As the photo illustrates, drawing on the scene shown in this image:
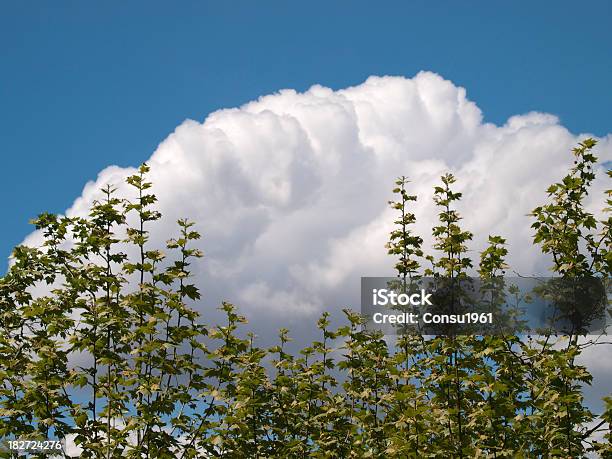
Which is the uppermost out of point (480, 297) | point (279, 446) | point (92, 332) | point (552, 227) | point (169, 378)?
point (552, 227)

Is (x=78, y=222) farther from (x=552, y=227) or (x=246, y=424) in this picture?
(x=552, y=227)

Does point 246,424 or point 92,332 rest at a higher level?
point 92,332

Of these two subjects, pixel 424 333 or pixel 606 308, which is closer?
pixel 606 308

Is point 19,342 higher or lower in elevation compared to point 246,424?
higher

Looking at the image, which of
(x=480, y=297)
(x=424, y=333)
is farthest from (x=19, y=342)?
(x=480, y=297)

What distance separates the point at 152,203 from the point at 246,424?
4.05 m

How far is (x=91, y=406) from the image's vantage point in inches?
458

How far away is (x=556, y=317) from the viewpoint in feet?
42.0

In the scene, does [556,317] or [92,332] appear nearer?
[92,332]

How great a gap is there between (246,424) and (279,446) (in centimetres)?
70

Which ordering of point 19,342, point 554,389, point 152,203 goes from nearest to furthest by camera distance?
1. point 554,389
2. point 152,203
3. point 19,342

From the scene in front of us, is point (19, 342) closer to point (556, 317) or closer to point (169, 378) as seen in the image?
point (169, 378)

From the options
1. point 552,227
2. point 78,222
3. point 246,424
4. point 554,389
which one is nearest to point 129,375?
point 246,424

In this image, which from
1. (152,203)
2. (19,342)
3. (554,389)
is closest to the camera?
(554,389)
